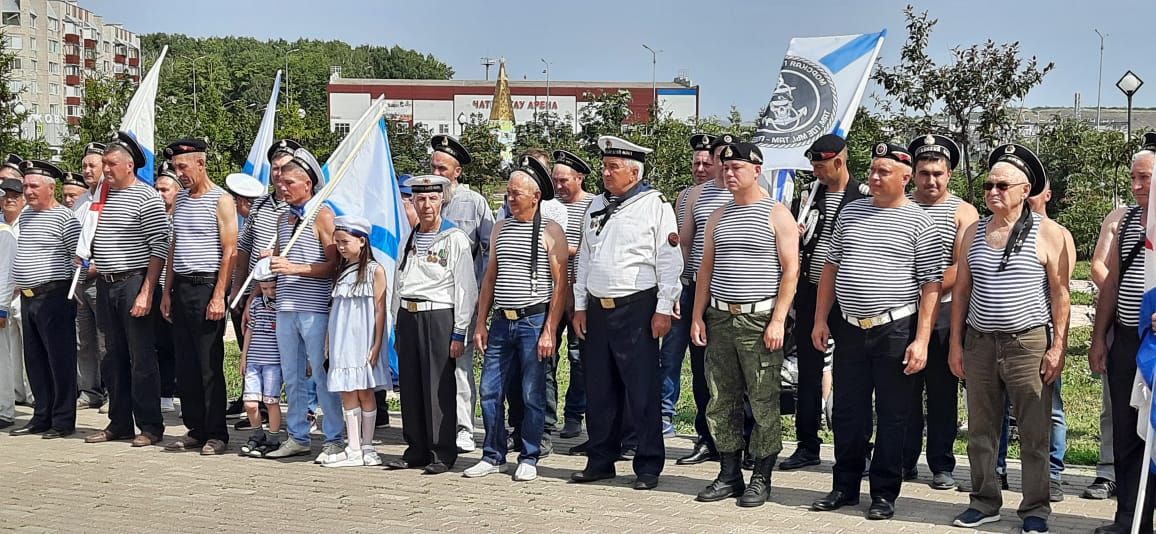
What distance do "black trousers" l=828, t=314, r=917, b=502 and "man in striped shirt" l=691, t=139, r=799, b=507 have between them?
0.38 m

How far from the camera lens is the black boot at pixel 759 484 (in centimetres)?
761

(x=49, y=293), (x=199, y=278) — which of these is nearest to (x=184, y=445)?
(x=199, y=278)

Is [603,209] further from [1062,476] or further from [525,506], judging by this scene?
[1062,476]

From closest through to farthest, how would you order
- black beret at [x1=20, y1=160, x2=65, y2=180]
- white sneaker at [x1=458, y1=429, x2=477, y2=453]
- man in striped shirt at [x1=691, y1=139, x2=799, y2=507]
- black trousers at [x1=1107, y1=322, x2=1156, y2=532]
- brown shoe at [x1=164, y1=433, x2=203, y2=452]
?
black trousers at [x1=1107, y1=322, x2=1156, y2=532], man in striped shirt at [x1=691, y1=139, x2=799, y2=507], white sneaker at [x1=458, y1=429, x2=477, y2=453], brown shoe at [x1=164, y1=433, x2=203, y2=452], black beret at [x1=20, y1=160, x2=65, y2=180]

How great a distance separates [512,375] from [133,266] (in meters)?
3.22

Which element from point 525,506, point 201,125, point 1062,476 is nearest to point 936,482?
point 1062,476

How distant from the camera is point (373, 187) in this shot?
9211 millimetres

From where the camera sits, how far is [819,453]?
8.76 metres

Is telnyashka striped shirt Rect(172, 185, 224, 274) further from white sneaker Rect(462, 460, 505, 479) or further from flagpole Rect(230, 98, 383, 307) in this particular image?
white sneaker Rect(462, 460, 505, 479)

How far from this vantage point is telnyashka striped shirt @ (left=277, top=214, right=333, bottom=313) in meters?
9.02

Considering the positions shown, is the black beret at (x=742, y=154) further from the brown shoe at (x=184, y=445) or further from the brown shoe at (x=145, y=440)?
the brown shoe at (x=145, y=440)

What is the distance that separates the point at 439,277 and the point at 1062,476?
168 inches

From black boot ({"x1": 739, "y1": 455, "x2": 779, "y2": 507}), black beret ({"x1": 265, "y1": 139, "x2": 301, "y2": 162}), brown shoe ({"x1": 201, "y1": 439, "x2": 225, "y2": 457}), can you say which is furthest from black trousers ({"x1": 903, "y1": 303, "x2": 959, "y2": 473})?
brown shoe ({"x1": 201, "y1": 439, "x2": 225, "y2": 457})

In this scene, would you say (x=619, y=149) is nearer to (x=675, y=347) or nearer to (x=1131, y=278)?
(x=675, y=347)
